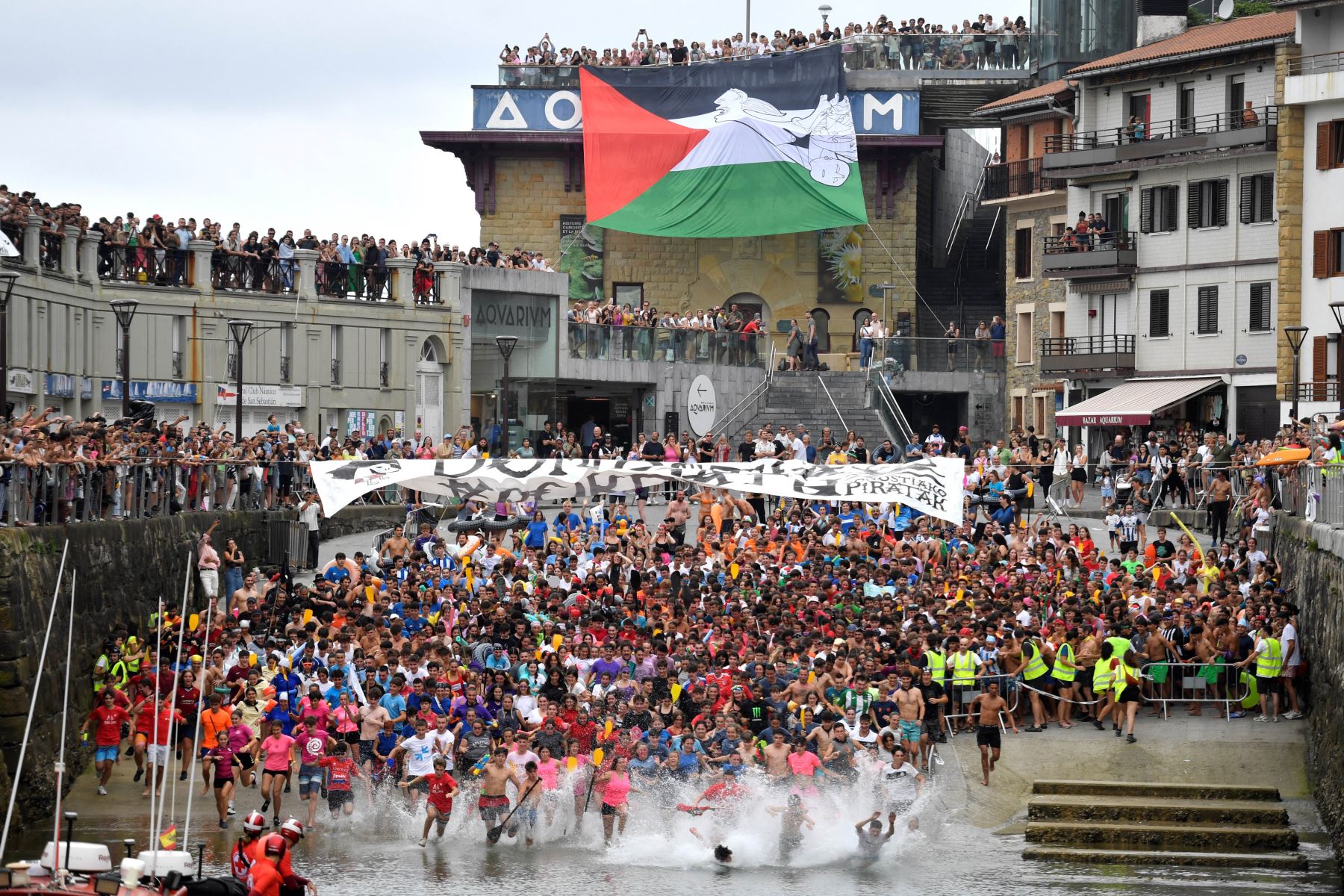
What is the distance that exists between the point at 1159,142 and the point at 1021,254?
27.9 feet

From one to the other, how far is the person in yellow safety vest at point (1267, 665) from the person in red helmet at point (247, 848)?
623 inches

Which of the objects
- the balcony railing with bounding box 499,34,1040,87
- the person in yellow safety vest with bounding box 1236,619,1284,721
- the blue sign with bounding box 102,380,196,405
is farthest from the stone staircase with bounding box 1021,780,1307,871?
the balcony railing with bounding box 499,34,1040,87

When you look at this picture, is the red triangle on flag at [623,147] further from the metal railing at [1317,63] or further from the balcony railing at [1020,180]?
the metal railing at [1317,63]

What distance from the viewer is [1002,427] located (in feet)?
207

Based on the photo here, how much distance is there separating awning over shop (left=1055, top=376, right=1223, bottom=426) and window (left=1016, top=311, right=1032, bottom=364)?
5.66m

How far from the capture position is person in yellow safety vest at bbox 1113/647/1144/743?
2914 centimetres

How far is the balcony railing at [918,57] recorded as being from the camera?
218 ft

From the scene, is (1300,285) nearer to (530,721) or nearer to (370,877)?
(530,721)

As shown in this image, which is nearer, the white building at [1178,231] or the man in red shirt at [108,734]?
the man in red shirt at [108,734]

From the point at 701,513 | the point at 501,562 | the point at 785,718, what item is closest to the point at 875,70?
the point at 701,513

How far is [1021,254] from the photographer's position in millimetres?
63312

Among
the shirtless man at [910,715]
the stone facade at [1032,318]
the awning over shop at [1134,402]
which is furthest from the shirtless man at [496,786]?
the stone facade at [1032,318]

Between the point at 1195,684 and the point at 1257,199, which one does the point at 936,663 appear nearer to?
the point at 1195,684

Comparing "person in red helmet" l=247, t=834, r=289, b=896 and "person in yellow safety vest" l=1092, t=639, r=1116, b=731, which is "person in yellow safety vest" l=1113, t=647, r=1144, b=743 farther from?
"person in red helmet" l=247, t=834, r=289, b=896
